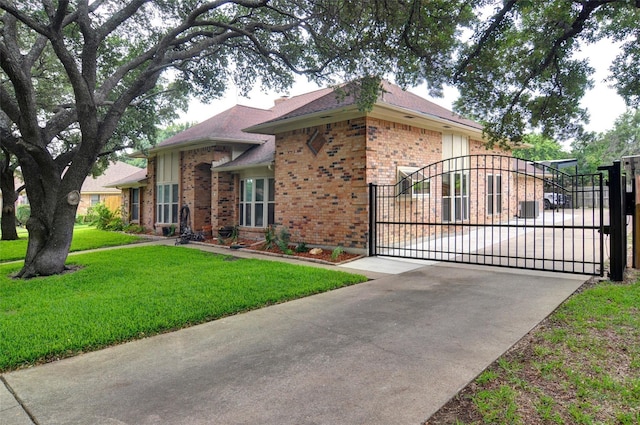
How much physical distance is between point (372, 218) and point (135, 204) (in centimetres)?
1658

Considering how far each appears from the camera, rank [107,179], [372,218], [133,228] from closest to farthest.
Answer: [372,218] → [133,228] → [107,179]

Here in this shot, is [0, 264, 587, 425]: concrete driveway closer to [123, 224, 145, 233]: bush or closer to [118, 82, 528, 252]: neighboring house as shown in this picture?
[118, 82, 528, 252]: neighboring house

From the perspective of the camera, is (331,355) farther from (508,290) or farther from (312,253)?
(312,253)

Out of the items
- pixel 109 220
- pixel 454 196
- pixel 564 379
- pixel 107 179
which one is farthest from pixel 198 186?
pixel 107 179

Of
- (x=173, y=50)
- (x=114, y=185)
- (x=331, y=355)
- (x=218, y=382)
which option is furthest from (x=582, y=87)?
(x=114, y=185)

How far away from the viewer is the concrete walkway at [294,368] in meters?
2.82

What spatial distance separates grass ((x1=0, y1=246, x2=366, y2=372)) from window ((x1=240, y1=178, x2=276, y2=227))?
3.80 m

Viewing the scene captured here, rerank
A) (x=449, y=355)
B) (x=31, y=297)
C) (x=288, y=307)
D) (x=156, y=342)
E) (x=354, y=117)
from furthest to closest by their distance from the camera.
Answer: (x=354, y=117) < (x=31, y=297) < (x=288, y=307) < (x=156, y=342) < (x=449, y=355)

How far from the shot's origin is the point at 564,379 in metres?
3.22

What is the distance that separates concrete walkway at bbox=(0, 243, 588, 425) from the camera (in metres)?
2.82

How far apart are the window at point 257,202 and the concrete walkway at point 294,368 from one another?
786cm

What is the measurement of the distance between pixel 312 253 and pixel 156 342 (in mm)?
6357

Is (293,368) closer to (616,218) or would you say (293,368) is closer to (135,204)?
(616,218)

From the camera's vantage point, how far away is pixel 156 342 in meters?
4.34
